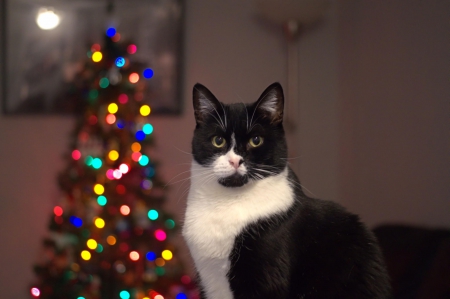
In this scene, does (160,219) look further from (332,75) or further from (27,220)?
(332,75)

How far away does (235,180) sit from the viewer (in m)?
1.04

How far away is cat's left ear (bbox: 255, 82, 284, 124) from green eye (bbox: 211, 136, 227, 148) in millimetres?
131

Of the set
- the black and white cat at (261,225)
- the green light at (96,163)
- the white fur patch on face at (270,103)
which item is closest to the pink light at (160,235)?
the green light at (96,163)

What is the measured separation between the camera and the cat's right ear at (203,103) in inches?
43.3

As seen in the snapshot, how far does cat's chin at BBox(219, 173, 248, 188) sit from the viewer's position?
40.8 inches

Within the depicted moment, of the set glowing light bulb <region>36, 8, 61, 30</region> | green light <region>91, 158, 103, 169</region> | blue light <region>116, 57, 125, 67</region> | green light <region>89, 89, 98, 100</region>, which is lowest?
green light <region>91, 158, 103, 169</region>

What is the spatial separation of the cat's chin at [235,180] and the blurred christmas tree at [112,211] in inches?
50.0

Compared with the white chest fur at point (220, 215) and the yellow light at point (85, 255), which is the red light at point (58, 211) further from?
the white chest fur at point (220, 215)

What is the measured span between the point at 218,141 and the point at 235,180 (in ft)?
0.40

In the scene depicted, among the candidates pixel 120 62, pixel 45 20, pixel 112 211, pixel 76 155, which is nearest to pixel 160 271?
pixel 112 211

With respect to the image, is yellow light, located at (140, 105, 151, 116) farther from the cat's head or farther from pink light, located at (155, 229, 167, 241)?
the cat's head

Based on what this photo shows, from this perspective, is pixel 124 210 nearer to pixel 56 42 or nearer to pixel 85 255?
pixel 85 255

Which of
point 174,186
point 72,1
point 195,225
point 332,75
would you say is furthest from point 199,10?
point 195,225

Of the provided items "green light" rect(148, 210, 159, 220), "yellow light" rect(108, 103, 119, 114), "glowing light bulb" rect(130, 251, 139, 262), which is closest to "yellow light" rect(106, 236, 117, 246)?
"glowing light bulb" rect(130, 251, 139, 262)
